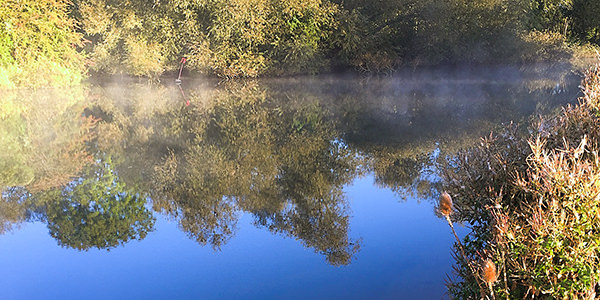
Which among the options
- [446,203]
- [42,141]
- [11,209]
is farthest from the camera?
[42,141]

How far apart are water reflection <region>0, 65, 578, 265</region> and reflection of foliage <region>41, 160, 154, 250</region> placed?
26 mm

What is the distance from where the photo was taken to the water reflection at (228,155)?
7297 mm

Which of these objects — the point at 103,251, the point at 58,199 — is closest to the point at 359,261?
the point at 103,251

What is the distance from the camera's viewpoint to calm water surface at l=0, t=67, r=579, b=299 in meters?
5.61

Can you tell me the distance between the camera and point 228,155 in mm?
10727

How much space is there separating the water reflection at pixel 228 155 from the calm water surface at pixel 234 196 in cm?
4

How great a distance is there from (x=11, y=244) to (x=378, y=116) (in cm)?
1005

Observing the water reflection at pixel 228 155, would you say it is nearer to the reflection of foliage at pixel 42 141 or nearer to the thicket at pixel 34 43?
the reflection of foliage at pixel 42 141

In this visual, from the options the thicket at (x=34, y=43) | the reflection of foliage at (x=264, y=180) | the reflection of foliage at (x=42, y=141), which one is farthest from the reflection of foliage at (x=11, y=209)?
the thicket at (x=34, y=43)

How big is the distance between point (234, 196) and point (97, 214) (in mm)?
1903

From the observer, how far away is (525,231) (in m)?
3.37

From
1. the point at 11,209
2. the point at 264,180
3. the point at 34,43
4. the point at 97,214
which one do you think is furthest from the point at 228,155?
the point at 34,43

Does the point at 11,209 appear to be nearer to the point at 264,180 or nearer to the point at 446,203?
the point at 264,180

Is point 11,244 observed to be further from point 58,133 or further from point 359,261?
point 58,133
